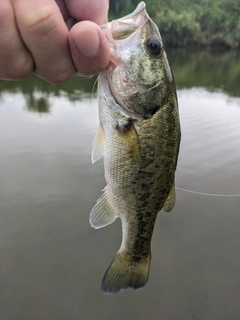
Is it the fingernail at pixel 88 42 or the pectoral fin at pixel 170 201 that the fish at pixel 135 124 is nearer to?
the pectoral fin at pixel 170 201

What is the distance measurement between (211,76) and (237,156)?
15987 millimetres

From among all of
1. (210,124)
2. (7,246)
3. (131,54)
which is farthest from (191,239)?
(210,124)

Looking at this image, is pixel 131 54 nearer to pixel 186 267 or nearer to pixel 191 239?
pixel 186 267

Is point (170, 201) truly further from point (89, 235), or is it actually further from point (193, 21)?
point (193, 21)

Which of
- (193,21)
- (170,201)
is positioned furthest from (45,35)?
(193,21)

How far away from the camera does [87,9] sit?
1.48 meters

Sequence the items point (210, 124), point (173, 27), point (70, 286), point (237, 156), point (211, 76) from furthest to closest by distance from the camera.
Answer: point (173, 27), point (211, 76), point (210, 124), point (237, 156), point (70, 286)

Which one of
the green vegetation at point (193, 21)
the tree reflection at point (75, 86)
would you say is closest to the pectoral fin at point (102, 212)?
the tree reflection at point (75, 86)

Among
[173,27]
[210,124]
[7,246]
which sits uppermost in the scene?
[7,246]

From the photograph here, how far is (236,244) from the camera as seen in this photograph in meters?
5.50

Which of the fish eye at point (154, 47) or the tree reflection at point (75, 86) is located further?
the tree reflection at point (75, 86)

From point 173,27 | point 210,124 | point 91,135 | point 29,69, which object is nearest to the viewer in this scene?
point 29,69

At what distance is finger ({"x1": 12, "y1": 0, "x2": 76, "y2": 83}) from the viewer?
3.90 feet

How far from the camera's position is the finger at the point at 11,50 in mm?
1182
